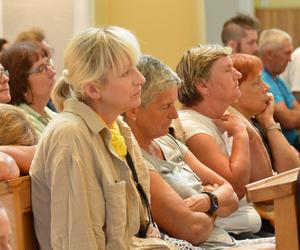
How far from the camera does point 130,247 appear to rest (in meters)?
2.31

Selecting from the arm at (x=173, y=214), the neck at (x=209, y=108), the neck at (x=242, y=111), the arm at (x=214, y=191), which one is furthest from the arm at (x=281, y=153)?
the arm at (x=173, y=214)

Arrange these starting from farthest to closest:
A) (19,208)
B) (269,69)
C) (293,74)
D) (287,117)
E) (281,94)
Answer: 1. (293,74)
2. (269,69)
3. (281,94)
4. (287,117)
5. (19,208)

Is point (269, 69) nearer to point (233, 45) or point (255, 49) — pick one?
point (255, 49)

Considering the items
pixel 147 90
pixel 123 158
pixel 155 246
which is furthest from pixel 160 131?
pixel 155 246

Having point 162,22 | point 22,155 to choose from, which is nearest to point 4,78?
point 22,155

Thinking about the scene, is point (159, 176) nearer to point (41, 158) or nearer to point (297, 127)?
point (41, 158)

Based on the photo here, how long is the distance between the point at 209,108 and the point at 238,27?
6.89 feet

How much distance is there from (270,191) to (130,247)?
0.49 m

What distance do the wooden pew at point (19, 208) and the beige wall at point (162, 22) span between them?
3.24m

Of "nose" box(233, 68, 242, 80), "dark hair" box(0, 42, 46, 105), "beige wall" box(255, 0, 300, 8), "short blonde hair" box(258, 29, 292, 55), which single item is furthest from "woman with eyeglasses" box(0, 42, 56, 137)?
"beige wall" box(255, 0, 300, 8)

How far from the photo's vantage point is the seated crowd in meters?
2.23

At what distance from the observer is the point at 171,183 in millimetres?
2795

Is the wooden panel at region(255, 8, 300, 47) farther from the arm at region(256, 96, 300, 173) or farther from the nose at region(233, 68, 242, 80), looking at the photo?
the nose at region(233, 68, 242, 80)

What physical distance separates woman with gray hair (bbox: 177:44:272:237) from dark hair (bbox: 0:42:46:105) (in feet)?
2.20
